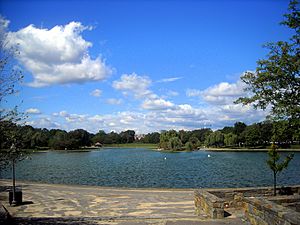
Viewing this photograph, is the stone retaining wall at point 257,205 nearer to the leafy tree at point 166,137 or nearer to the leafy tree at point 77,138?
the leafy tree at point 166,137

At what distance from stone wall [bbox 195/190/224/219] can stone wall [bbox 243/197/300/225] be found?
1.11 meters

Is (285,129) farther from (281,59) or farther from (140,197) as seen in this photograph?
(140,197)

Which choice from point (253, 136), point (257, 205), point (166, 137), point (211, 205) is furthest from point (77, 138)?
point (257, 205)

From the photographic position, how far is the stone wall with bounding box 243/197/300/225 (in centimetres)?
668

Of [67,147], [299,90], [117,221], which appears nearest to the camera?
[117,221]

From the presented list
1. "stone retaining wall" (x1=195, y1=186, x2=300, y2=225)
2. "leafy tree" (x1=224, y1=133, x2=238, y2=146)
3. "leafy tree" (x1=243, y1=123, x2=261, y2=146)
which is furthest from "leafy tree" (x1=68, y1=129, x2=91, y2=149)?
"stone retaining wall" (x1=195, y1=186, x2=300, y2=225)

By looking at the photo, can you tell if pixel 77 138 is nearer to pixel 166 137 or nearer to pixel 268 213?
pixel 166 137

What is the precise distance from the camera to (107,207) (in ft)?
48.6

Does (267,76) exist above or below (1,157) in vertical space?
above

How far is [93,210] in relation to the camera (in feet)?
46.4

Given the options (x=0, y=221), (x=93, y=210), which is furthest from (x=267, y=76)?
(x=0, y=221)

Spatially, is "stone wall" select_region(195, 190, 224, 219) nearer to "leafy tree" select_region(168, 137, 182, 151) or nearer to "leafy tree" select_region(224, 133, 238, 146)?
"leafy tree" select_region(168, 137, 182, 151)

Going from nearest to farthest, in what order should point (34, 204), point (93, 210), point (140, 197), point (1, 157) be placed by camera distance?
point (1, 157) → point (93, 210) → point (34, 204) → point (140, 197)

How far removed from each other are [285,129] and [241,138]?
4617 inches
